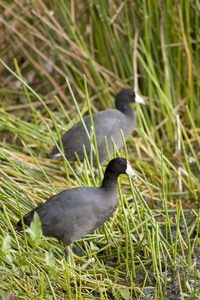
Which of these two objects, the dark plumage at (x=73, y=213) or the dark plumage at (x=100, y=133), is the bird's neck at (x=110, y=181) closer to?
the dark plumage at (x=73, y=213)

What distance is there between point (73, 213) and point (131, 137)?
188cm

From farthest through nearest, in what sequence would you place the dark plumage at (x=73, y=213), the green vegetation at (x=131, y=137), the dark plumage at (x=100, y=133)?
the dark plumage at (x=100, y=133) → the green vegetation at (x=131, y=137) → the dark plumage at (x=73, y=213)

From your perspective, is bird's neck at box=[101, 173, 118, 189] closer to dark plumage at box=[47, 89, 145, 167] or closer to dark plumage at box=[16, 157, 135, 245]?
dark plumage at box=[16, 157, 135, 245]

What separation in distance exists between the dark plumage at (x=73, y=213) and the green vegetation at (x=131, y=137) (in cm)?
13

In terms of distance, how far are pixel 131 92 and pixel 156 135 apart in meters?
0.53

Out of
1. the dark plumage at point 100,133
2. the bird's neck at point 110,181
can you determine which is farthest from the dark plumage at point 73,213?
the dark plumage at point 100,133

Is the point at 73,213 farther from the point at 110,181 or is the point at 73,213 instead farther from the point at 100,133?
the point at 100,133

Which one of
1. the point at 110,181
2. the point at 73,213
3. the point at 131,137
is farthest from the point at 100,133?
the point at 73,213

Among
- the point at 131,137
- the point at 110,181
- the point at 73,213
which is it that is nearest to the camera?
the point at 73,213

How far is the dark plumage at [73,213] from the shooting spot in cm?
254

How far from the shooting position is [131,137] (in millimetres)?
4316

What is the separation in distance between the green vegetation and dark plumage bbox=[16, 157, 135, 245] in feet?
0.43

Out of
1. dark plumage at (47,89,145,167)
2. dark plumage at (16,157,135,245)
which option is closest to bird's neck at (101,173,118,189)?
dark plumage at (16,157,135,245)

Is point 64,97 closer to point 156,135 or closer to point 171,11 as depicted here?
point 156,135
